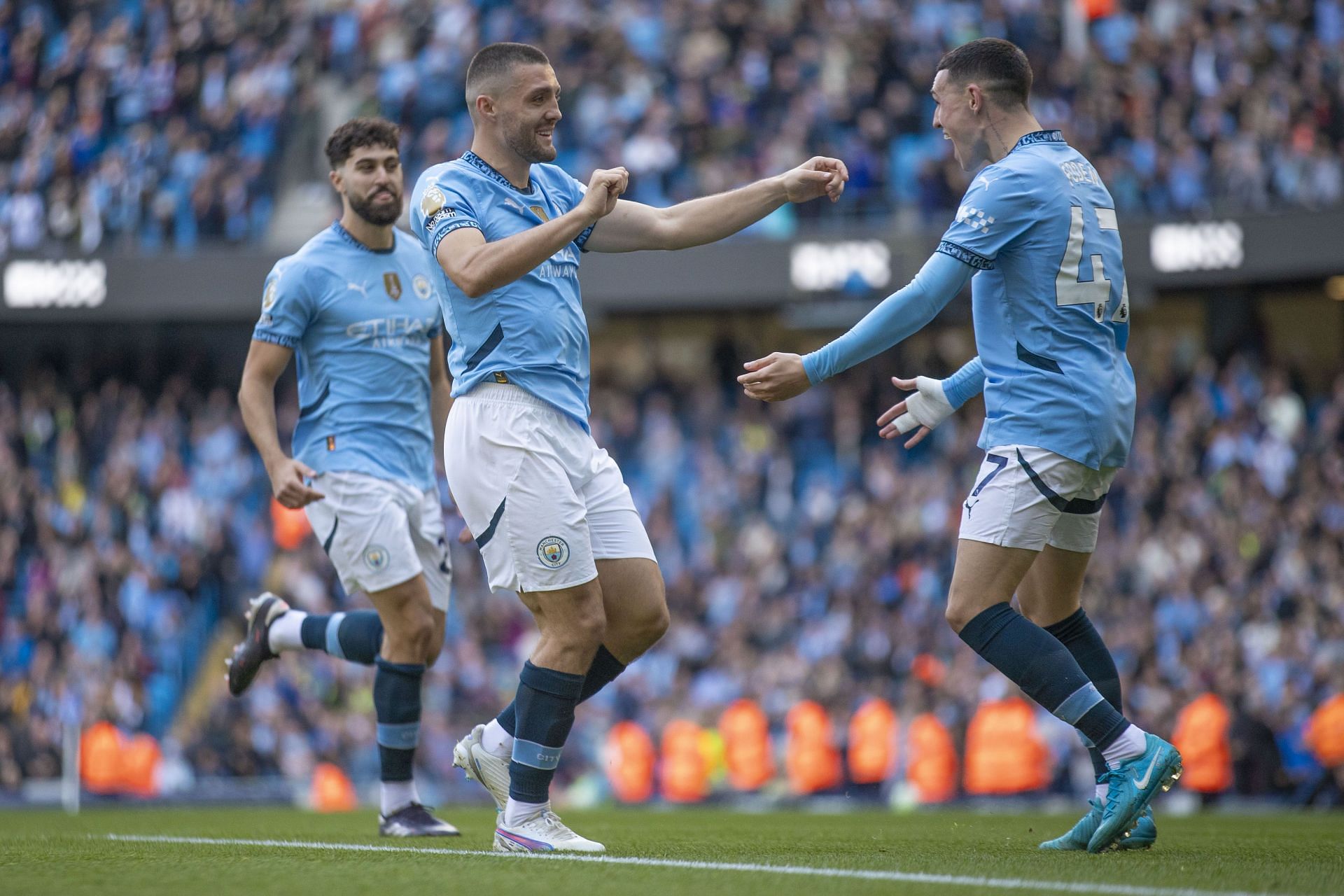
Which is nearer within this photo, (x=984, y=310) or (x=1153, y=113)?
(x=984, y=310)

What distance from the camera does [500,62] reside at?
16.5ft

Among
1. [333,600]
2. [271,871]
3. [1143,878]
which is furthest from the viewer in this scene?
[333,600]

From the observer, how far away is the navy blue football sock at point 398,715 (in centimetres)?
621

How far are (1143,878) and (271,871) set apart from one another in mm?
2337

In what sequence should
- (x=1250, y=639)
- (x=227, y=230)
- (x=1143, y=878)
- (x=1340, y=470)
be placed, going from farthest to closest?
(x=227, y=230) → (x=1340, y=470) → (x=1250, y=639) → (x=1143, y=878)

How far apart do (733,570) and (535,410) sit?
12054mm

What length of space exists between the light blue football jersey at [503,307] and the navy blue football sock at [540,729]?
827 mm

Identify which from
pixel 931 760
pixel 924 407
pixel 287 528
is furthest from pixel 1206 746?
pixel 287 528

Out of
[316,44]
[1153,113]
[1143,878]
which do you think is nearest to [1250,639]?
[1153,113]

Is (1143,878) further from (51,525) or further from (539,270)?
(51,525)

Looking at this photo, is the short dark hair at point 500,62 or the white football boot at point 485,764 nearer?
the short dark hair at point 500,62

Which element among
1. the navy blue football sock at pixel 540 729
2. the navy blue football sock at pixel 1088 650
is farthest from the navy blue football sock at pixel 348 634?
the navy blue football sock at pixel 1088 650

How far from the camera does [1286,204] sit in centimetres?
1583

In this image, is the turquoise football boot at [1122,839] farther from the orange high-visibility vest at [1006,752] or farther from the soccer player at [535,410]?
the orange high-visibility vest at [1006,752]
